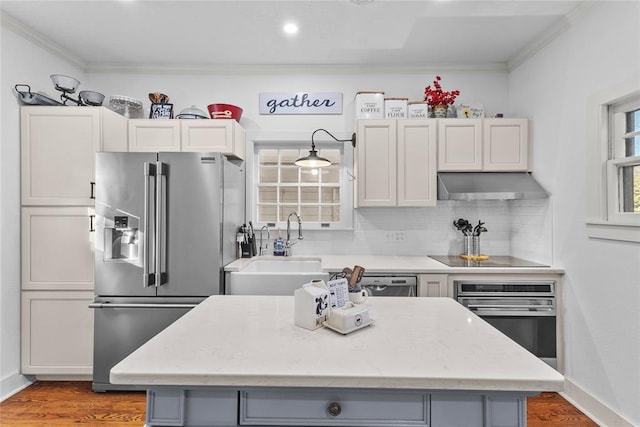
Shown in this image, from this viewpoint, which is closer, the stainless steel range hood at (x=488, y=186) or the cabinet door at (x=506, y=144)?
the stainless steel range hood at (x=488, y=186)

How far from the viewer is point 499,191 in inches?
115

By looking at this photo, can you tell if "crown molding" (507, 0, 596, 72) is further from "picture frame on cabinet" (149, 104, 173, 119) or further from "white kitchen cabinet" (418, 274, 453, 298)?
"picture frame on cabinet" (149, 104, 173, 119)

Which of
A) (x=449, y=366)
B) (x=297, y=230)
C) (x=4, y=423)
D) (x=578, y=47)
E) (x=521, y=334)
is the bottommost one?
(x=4, y=423)

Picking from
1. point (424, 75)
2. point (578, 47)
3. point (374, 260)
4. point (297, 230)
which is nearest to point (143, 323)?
point (297, 230)

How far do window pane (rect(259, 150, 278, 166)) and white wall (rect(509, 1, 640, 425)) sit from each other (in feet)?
8.04

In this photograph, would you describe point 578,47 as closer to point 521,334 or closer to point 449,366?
point 521,334

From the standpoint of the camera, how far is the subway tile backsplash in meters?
3.50

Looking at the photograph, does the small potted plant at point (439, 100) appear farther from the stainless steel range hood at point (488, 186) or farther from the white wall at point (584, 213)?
the white wall at point (584, 213)

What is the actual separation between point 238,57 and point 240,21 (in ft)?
2.15

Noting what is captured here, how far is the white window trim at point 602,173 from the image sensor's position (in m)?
2.18

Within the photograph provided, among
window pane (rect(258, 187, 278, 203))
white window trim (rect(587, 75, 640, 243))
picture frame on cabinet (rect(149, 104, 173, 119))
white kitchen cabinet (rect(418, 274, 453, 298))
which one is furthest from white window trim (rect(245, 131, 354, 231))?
white window trim (rect(587, 75, 640, 243))

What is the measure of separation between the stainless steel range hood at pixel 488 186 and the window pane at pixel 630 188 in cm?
63

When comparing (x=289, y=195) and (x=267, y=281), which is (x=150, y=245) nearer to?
(x=267, y=281)

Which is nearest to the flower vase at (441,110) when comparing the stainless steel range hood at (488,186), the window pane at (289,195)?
the stainless steel range hood at (488,186)
